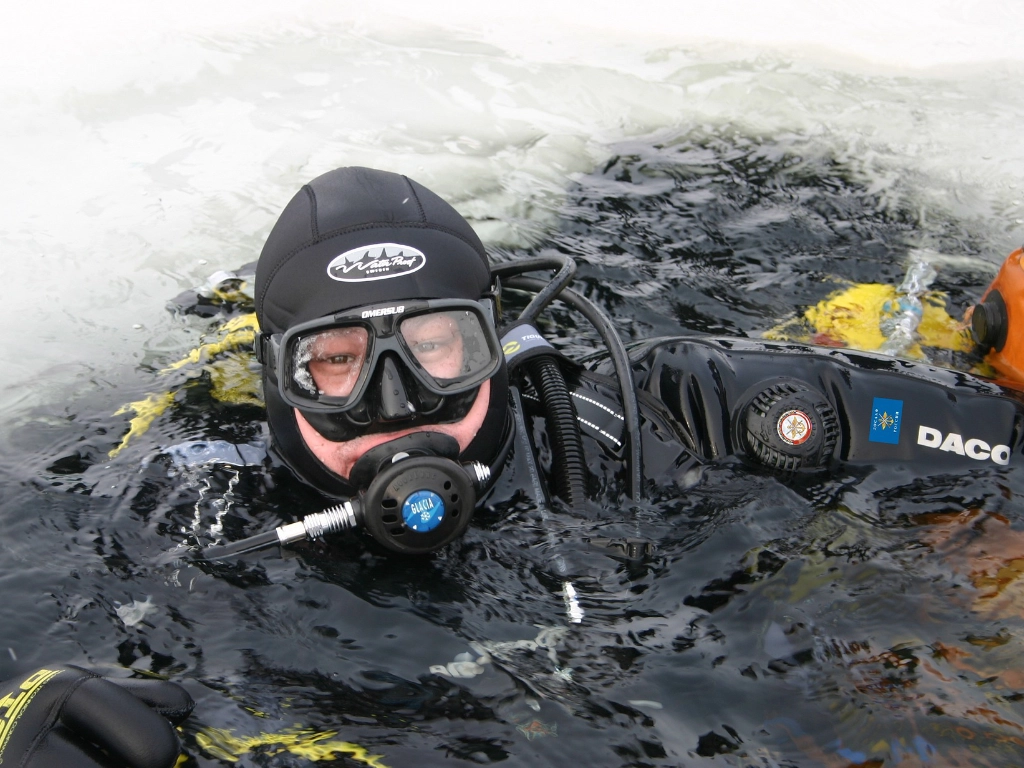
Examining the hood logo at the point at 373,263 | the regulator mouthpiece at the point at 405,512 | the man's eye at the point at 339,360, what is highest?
the hood logo at the point at 373,263

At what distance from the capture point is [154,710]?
5.69 feet

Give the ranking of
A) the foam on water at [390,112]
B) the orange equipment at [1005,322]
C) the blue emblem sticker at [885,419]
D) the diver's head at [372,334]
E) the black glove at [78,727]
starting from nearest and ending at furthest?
the black glove at [78,727]
the diver's head at [372,334]
the blue emblem sticker at [885,419]
the orange equipment at [1005,322]
the foam on water at [390,112]

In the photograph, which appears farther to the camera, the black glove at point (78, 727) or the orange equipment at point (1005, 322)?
the orange equipment at point (1005, 322)

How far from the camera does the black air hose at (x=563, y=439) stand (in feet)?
8.54

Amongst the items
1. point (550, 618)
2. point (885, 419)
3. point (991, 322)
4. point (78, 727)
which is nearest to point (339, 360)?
point (550, 618)

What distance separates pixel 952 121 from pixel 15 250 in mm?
5900

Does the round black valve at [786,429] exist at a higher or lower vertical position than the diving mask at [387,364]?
lower

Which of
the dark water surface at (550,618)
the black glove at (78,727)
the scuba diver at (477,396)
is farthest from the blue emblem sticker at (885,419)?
the black glove at (78,727)

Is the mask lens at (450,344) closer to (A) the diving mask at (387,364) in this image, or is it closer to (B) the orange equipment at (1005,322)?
(A) the diving mask at (387,364)

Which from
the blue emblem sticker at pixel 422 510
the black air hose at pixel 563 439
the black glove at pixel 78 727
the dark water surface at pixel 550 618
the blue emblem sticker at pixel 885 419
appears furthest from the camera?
the blue emblem sticker at pixel 885 419

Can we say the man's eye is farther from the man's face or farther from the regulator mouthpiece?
the regulator mouthpiece

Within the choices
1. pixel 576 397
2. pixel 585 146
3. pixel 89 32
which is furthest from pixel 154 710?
pixel 89 32

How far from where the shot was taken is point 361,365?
2348 millimetres

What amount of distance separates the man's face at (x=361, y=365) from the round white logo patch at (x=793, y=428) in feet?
3.07
